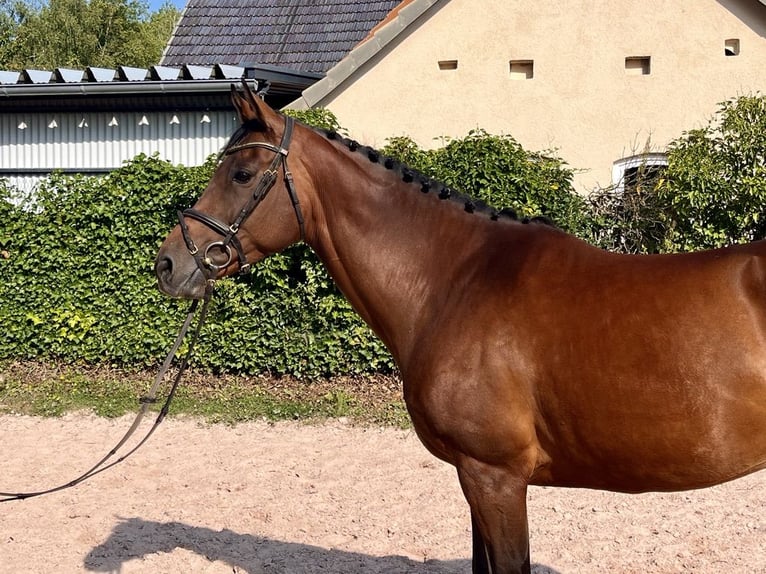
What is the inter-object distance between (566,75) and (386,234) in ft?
24.5

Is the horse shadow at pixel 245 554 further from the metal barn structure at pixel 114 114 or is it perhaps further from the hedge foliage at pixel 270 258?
the metal barn structure at pixel 114 114

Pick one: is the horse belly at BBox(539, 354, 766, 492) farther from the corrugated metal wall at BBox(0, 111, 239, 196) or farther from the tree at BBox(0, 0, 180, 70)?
the tree at BBox(0, 0, 180, 70)

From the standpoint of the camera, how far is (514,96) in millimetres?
10375

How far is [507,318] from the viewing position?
3.18 m

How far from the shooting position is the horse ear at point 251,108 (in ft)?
11.1

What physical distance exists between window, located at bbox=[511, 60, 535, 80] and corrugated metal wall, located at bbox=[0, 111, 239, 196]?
385 centimetres

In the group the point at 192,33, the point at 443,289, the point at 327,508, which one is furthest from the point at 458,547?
the point at 192,33

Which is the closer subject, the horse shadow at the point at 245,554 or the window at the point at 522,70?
the horse shadow at the point at 245,554

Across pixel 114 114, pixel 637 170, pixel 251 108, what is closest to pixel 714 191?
pixel 637 170

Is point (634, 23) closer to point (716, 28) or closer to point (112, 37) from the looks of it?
point (716, 28)

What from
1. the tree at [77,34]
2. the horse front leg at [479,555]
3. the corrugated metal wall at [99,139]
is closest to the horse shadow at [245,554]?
the horse front leg at [479,555]

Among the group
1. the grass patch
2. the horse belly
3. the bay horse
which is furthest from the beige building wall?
the horse belly

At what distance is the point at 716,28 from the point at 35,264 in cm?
865

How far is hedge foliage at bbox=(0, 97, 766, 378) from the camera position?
7840 mm
